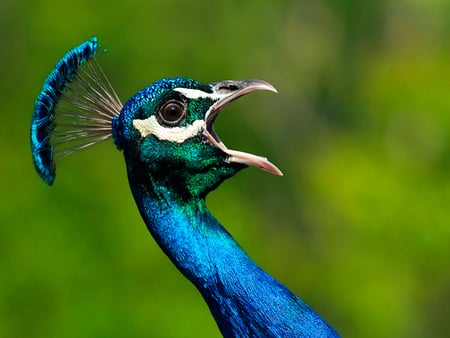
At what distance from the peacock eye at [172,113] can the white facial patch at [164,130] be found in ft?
0.07

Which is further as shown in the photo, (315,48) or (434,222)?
(315,48)

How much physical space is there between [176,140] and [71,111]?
0.39 metres

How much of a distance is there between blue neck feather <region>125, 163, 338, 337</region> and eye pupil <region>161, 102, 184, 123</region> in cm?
18

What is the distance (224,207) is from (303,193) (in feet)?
6.28

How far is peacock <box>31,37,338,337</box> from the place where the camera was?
7.78 ft

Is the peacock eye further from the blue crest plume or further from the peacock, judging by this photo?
the blue crest plume

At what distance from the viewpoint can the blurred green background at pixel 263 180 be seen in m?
6.91

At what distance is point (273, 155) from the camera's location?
1015 cm

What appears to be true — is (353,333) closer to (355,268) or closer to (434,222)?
(355,268)

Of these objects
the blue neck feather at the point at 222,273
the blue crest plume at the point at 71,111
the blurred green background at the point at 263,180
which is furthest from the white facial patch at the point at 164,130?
the blurred green background at the point at 263,180

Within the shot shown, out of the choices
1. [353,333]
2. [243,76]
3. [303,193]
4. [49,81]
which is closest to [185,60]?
[243,76]

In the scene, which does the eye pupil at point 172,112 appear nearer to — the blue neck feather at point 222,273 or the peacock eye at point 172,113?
the peacock eye at point 172,113

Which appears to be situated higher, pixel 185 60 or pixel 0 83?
pixel 0 83

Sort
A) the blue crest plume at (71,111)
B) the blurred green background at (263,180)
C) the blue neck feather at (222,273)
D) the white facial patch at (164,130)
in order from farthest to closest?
the blurred green background at (263,180), the blue crest plume at (71,111), the white facial patch at (164,130), the blue neck feather at (222,273)
